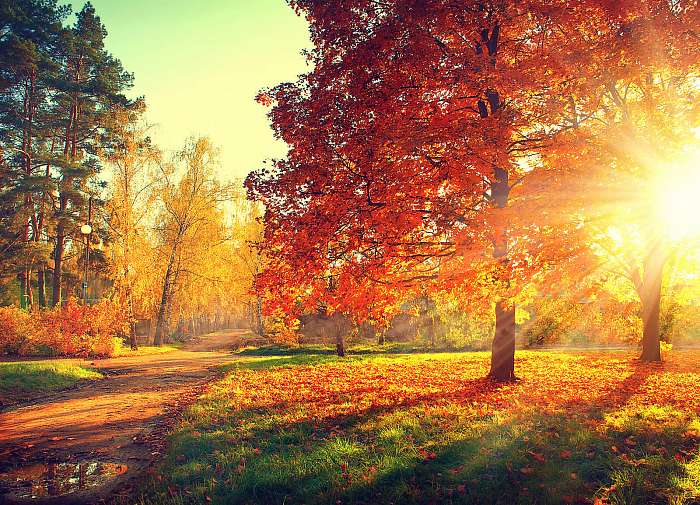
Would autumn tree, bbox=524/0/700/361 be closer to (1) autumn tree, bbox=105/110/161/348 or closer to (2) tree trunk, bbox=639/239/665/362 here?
(2) tree trunk, bbox=639/239/665/362

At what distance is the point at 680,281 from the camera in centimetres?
1975

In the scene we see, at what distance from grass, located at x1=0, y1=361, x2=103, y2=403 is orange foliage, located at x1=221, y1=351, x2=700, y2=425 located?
573 centimetres

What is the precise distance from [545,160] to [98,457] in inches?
412

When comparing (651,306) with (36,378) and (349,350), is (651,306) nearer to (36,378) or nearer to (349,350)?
(349,350)

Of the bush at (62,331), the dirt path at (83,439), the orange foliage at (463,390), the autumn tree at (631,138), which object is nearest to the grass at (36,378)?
the dirt path at (83,439)

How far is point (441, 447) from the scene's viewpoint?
5488mm

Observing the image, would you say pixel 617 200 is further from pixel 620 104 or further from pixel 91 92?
pixel 91 92

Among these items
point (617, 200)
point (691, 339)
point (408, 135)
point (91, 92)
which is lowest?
point (691, 339)

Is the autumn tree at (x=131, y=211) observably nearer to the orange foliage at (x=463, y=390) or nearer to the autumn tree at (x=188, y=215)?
the autumn tree at (x=188, y=215)

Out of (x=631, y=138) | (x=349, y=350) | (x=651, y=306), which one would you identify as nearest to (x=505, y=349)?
(x=631, y=138)

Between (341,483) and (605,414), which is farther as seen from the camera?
(605,414)

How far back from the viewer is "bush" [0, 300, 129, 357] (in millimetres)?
20469

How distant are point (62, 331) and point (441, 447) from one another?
75.7 feet

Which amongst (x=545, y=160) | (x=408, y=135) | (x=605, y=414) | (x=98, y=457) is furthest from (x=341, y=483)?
(x=545, y=160)
